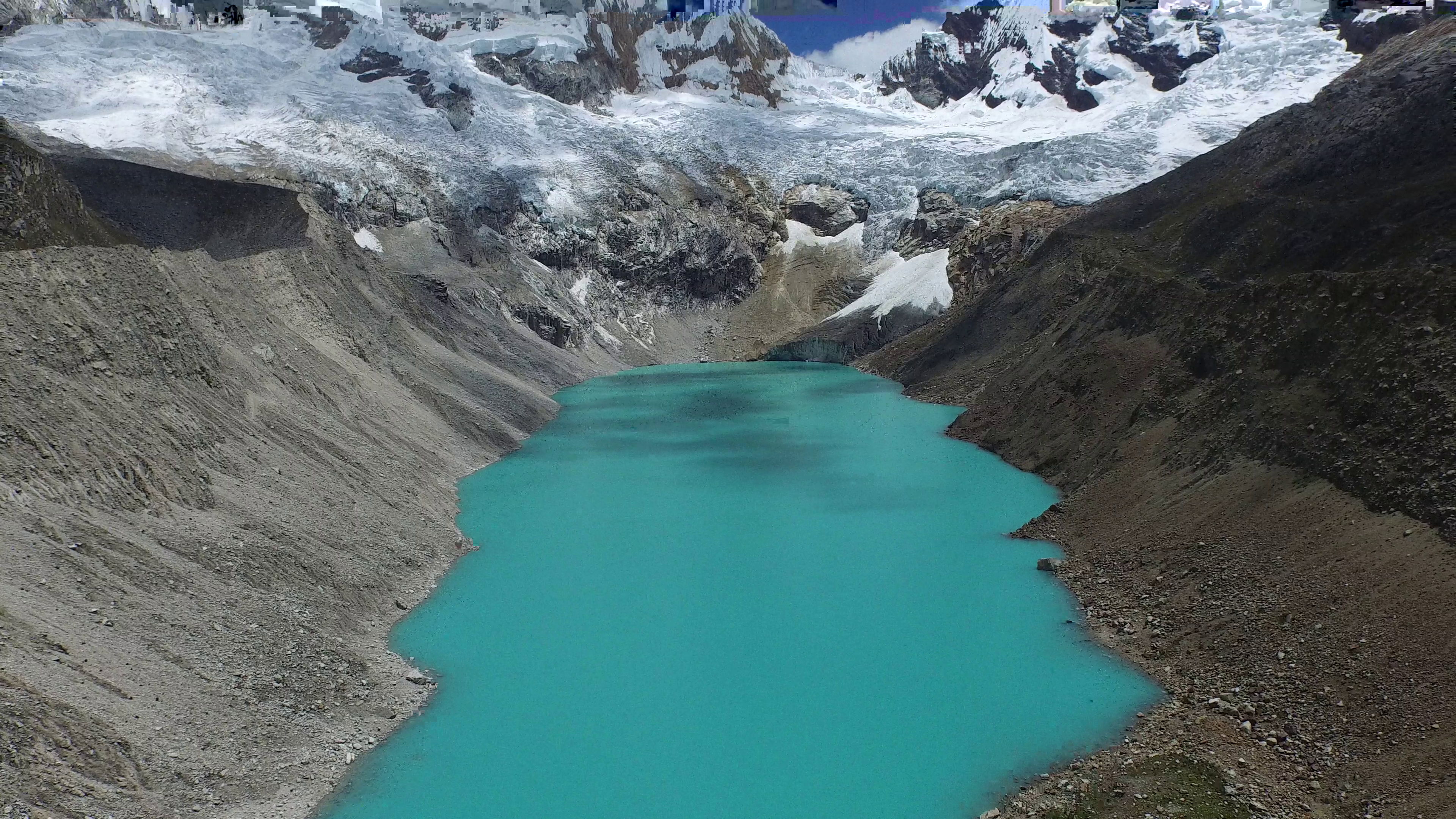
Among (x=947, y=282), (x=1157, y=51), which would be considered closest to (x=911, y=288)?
(x=947, y=282)

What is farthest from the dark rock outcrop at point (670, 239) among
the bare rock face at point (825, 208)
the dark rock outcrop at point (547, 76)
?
the dark rock outcrop at point (547, 76)

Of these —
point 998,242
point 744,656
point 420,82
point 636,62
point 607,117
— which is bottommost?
point 744,656

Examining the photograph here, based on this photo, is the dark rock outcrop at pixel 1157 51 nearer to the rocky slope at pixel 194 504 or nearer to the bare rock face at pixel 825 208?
the bare rock face at pixel 825 208

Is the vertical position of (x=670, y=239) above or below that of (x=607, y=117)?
below

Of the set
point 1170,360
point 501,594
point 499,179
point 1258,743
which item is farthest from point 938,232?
point 1258,743

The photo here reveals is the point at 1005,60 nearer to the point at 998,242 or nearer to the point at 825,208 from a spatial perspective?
the point at 825,208

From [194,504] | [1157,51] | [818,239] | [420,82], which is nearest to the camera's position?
[194,504]

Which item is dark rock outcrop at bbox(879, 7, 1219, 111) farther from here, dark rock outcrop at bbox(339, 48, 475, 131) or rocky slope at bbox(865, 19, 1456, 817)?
rocky slope at bbox(865, 19, 1456, 817)
